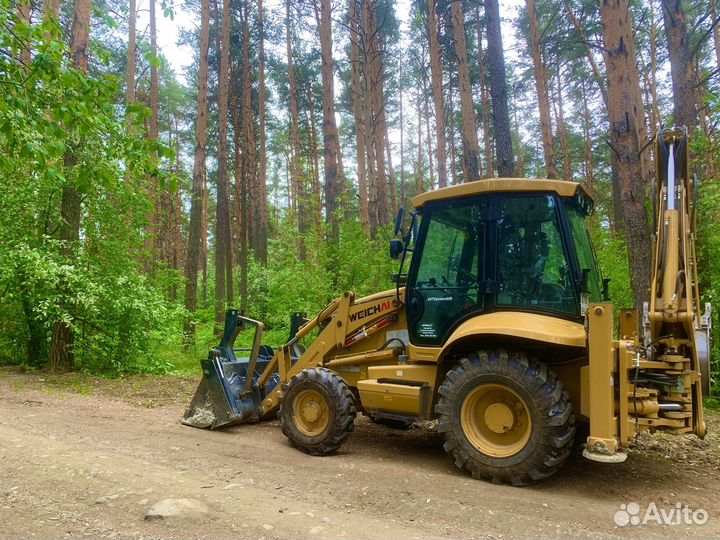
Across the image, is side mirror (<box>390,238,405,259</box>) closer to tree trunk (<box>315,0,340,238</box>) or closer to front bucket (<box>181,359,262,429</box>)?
front bucket (<box>181,359,262,429</box>)

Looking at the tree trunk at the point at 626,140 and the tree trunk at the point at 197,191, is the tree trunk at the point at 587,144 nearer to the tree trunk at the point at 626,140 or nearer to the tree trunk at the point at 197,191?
the tree trunk at the point at 197,191

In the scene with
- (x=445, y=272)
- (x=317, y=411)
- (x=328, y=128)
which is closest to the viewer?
(x=445, y=272)

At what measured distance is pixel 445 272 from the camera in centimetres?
518

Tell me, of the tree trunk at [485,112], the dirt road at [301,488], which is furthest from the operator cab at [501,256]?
the tree trunk at [485,112]

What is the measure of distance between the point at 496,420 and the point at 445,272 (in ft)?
4.93

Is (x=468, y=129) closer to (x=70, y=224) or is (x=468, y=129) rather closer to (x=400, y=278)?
(x=400, y=278)

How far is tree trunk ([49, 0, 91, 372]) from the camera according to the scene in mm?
9656

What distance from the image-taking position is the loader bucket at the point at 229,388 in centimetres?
623

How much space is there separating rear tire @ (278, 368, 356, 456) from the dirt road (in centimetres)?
18

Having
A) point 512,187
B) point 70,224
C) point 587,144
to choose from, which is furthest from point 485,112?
point 512,187

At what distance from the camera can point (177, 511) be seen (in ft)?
11.4

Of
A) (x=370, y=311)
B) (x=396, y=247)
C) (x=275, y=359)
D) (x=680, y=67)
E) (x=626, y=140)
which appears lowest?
(x=275, y=359)

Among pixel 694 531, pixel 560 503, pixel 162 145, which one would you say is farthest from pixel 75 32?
pixel 694 531

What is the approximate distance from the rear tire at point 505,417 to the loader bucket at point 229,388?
2.75m
